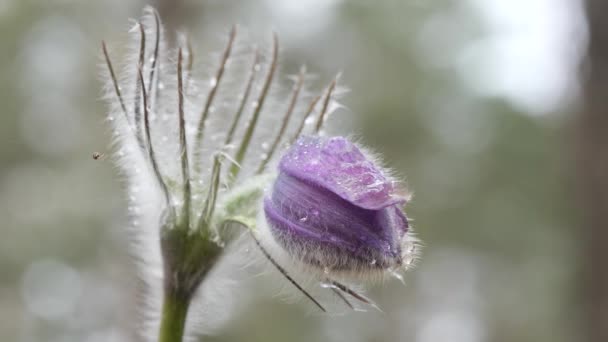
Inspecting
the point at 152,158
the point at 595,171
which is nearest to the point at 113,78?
the point at 152,158

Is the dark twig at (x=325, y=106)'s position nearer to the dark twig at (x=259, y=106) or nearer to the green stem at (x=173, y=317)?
the dark twig at (x=259, y=106)

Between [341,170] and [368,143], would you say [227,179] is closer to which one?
[341,170]

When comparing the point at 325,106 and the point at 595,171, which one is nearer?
the point at 325,106

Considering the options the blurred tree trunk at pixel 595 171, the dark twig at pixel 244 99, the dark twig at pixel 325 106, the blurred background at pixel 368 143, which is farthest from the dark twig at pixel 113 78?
the blurred background at pixel 368 143

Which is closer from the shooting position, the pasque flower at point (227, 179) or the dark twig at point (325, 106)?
the pasque flower at point (227, 179)

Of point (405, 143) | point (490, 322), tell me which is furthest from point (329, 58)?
point (490, 322)

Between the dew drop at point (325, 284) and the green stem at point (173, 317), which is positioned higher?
the dew drop at point (325, 284)

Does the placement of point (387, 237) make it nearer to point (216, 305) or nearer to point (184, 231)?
point (184, 231)

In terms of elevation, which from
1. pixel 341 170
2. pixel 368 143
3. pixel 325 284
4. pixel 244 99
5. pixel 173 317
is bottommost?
pixel 368 143
